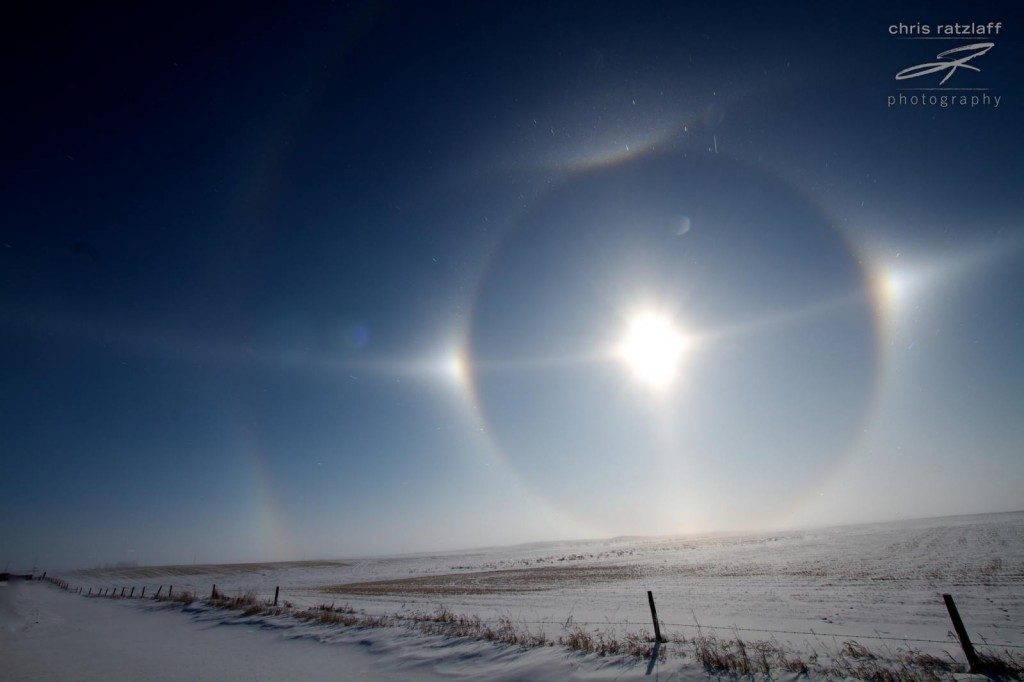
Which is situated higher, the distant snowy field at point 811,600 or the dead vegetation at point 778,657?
the dead vegetation at point 778,657

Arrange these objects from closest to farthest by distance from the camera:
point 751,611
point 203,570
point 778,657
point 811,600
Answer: point 778,657 → point 751,611 → point 811,600 → point 203,570

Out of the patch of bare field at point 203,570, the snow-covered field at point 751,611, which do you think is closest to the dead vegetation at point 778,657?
the snow-covered field at point 751,611

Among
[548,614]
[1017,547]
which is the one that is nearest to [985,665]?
[548,614]

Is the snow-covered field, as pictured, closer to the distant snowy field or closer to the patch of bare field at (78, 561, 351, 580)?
the distant snowy field

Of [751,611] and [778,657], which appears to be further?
[751,611]

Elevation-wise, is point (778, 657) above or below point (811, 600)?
above

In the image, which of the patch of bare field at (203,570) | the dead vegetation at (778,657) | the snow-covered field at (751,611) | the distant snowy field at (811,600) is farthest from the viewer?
the patch of bare field at (203,570)

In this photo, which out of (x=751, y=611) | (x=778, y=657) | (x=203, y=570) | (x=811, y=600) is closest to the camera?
(x=778, y=657)

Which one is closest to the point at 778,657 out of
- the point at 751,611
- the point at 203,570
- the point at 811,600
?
the point at 751,611

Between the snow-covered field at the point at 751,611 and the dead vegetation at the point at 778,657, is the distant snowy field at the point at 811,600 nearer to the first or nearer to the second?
the snow-covered field at the point at 751,611

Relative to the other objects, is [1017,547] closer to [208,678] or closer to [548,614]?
[548,614]

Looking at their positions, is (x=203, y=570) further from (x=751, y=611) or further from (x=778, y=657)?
(x=778, y=657)
